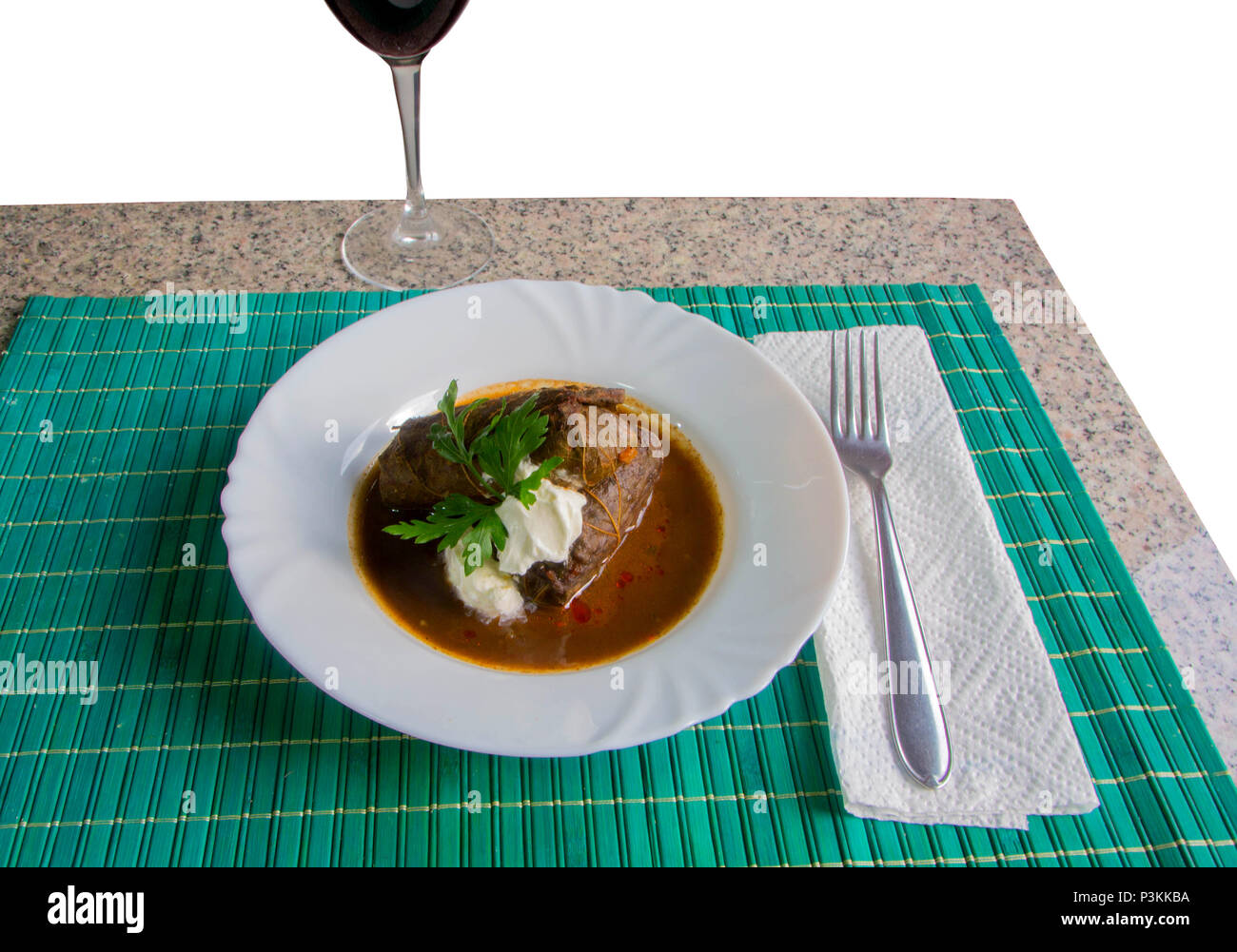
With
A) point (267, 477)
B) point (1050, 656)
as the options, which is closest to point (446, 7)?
point (267, 477)

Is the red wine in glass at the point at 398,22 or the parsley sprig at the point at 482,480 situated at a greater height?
the red wine in glass at the point at 398,22

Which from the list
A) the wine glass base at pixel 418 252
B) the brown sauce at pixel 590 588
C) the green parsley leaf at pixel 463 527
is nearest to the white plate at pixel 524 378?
the brown sauce at pixel 590 588

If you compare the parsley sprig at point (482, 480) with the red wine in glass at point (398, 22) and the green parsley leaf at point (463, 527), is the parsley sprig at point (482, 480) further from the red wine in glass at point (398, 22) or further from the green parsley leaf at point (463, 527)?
the red wine in glass at point (398, 22)

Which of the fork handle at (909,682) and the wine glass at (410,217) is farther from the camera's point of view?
the wine glass at (410,217)

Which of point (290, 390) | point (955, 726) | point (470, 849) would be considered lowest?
point (470, 849)

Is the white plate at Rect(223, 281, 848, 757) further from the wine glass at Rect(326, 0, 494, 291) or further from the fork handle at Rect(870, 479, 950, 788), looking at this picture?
the wine glass at Rect(326, 0, 494, 291)

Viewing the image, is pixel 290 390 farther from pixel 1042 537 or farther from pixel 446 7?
pixel 1042 537
